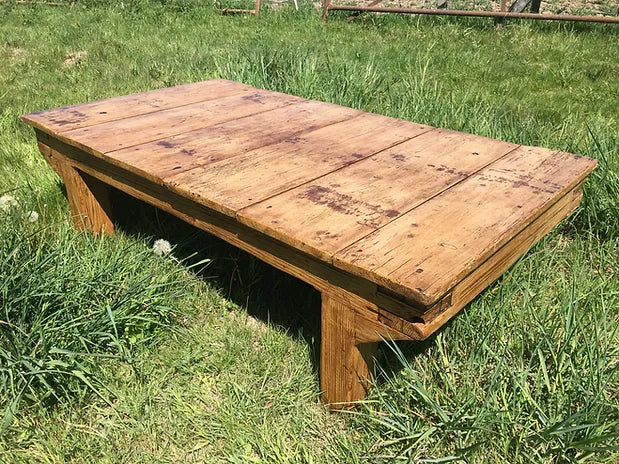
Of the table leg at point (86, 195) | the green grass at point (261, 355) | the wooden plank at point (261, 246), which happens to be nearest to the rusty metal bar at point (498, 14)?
the green grass at point (261, 355)

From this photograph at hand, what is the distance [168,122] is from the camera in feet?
8.18

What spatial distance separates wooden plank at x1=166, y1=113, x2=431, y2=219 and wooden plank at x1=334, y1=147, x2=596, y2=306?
43cm

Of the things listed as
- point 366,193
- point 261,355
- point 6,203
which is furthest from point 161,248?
point 366,193

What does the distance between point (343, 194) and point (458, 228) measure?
39 centimetres

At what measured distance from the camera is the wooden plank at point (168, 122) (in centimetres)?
223

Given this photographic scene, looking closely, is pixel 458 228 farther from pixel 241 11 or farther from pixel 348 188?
pixel 241 11

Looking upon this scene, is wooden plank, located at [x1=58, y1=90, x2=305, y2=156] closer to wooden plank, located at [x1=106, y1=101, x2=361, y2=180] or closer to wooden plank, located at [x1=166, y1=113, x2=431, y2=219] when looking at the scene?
wooden plank, located at [x1=106, y1=101, x2=361, y2=180]

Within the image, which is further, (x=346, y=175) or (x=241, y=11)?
(x=241, y=11)

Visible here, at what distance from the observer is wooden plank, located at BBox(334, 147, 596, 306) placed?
4.26 feet

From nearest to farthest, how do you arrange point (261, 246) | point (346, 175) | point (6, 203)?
1. point (261, 246)
2. point (346, 175)
3. point (6, 203)

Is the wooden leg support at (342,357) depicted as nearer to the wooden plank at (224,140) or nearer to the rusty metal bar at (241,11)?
the wooden plank at (224,140)

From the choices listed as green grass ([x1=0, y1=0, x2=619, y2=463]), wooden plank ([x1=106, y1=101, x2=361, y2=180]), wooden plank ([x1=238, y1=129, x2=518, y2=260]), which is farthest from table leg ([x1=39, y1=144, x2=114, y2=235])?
wooden plank ([x1=238, y1=129, x2=518, y2=260])

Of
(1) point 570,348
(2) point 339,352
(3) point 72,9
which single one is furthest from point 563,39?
(3) point 72,9

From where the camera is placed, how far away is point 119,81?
507 centimetres
